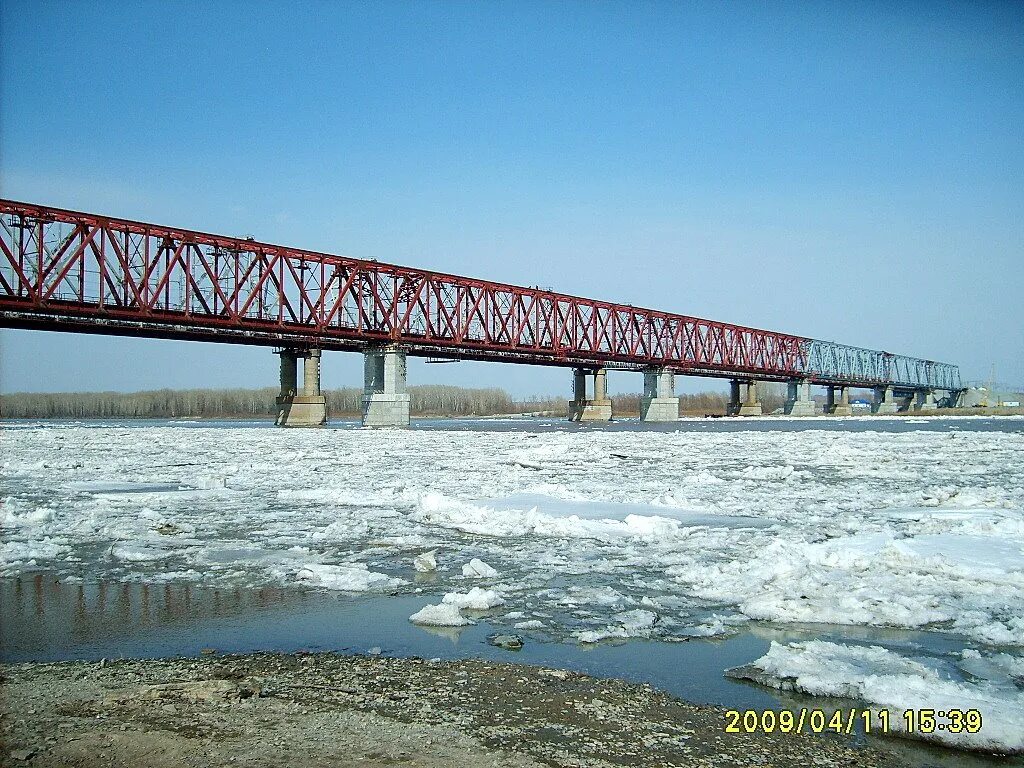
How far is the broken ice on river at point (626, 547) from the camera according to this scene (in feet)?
17.5

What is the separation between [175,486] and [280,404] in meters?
50.0

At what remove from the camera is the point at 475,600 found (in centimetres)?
611

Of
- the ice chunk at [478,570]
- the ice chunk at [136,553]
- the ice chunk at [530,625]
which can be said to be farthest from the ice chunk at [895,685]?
the ice chunk at [136,553]

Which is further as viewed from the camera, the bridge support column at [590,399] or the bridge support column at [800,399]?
the bridge support column at [800,399]

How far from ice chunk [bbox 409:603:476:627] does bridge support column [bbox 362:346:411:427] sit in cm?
5096

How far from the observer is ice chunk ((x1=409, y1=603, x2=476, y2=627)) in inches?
221

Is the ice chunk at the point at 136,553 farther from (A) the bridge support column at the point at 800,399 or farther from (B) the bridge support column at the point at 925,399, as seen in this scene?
(B) the bridge support column at the point at 925,399

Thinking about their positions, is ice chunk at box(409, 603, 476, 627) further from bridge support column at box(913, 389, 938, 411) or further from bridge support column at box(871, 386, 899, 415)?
bridge support column at box(913, 389, 938, 411)

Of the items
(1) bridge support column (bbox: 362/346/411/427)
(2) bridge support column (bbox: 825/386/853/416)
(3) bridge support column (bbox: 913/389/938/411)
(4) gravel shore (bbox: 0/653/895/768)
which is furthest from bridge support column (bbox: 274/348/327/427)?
(3) bridge support column (bbox: 913/389/938/411)

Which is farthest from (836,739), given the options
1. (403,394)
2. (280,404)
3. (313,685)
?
Result: (280,404)

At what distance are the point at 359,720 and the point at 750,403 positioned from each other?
118 meters

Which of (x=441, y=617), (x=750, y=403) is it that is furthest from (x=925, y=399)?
(x=441, y=617)

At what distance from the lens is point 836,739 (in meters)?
3.68
